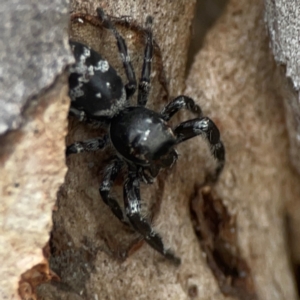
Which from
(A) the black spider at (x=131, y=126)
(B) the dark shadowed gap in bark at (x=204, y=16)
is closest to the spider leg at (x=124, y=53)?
(A) the black spider at (x=131, y=126)

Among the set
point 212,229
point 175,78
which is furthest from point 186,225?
point 175,78

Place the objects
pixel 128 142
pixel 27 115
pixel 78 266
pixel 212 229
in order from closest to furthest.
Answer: pixel 27 115 → pixel 78 266 → pixel 128 142 → pixel 212 229

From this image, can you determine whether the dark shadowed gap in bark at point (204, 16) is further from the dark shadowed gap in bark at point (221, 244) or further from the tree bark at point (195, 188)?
Result: the dark shadowed gap in bark at point (221, 244)

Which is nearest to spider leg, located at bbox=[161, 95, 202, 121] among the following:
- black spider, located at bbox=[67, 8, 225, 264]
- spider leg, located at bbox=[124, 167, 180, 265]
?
black spider, located at bbox=[67, 8, 225, 264]

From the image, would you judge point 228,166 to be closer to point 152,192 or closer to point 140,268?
point 152,192

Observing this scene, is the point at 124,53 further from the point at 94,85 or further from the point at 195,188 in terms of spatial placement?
the point at 195,188
